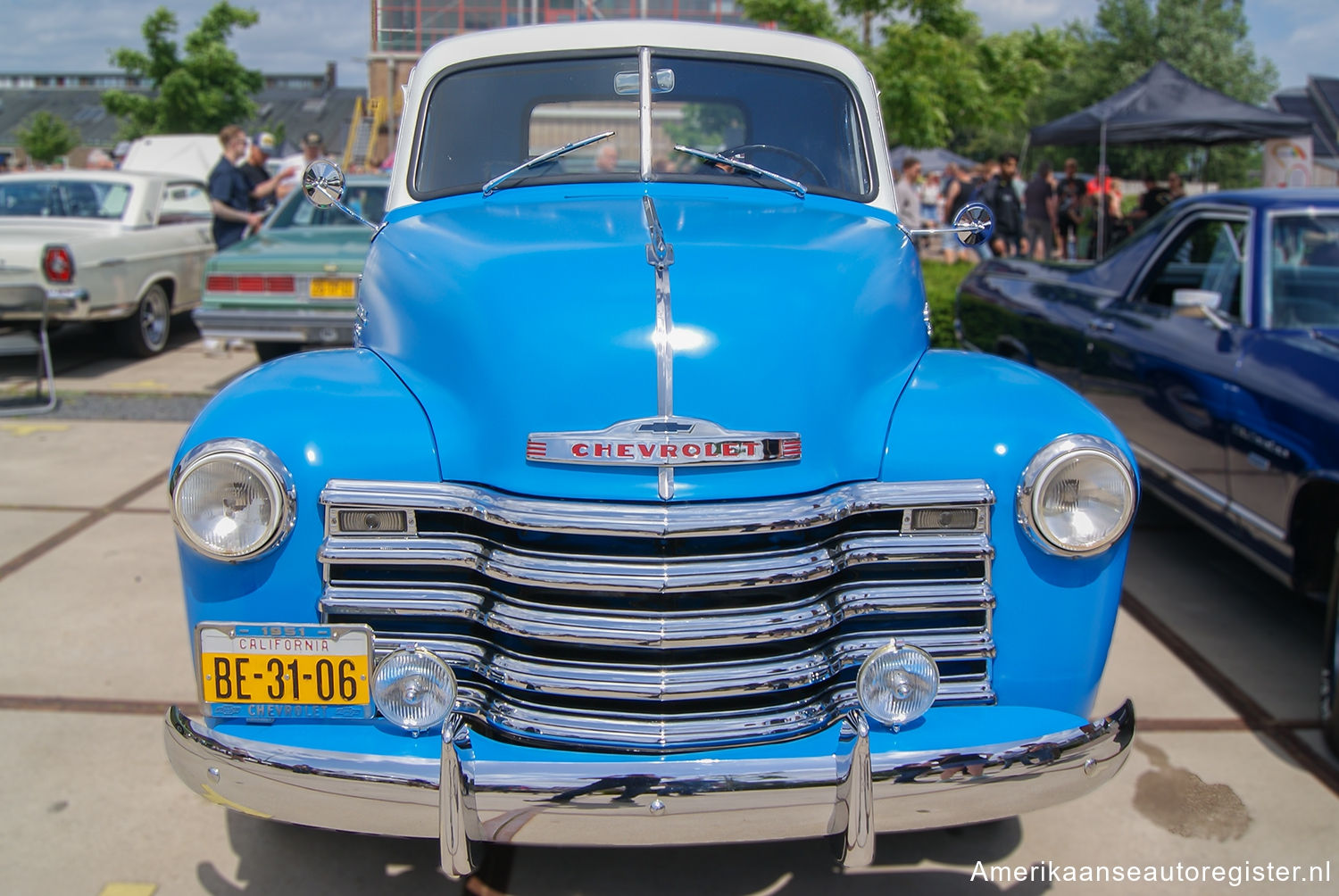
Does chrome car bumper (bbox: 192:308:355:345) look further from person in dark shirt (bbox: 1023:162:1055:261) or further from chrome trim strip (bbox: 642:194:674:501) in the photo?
person in dark shirt (bbox: 1023:162:1055:261)

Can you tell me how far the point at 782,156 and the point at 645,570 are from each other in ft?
6.09

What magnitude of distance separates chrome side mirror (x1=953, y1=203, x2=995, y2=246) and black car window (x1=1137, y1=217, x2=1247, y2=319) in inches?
53.1

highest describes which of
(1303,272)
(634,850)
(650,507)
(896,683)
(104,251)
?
(104,251)

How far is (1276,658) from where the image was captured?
4.07 meters

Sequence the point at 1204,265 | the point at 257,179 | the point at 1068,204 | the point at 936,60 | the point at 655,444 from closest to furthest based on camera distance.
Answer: the point at 655,444
the point at 1204,265
the point at 257,179
the point at 936,60
the point at 1068,204

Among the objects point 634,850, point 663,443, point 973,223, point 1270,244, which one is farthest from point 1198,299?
point 634,850

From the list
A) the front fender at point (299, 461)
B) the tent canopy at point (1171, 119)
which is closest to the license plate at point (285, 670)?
the front fender at point (299, 461)

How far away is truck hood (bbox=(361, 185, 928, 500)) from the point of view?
7.69ft

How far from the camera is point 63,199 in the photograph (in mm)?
9344

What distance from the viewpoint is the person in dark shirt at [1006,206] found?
510 inches

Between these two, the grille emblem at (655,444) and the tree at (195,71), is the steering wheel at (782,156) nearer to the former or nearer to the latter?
the grille emblem at (655,444)

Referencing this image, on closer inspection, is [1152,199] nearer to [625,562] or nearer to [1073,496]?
[1073,496]

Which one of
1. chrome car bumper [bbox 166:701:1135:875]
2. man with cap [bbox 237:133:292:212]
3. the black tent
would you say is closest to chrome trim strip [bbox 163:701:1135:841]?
chrome car bumper [bbox 166:701:1135:875]

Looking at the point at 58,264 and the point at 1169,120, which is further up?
the point at 1169,120
